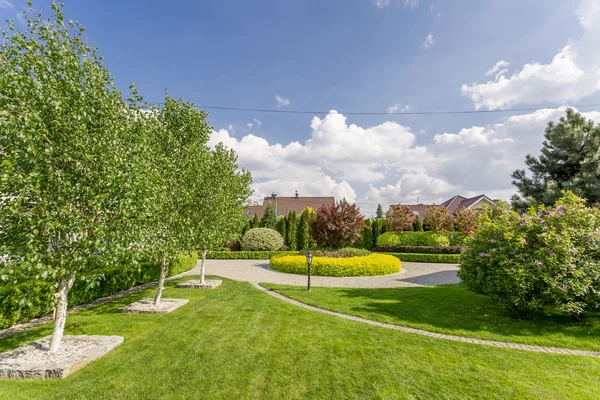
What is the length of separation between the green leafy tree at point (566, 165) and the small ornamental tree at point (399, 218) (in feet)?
41.3

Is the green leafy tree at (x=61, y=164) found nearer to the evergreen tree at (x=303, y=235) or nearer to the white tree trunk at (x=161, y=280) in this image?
the white tree trunk at (x=161, y=280)

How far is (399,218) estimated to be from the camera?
26.8 m

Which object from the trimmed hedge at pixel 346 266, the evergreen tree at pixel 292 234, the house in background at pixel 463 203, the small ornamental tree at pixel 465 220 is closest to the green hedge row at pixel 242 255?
the evergreen tree at pixel 292 234

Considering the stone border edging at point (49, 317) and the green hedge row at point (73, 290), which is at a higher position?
the green hedge row at point (73, 290)

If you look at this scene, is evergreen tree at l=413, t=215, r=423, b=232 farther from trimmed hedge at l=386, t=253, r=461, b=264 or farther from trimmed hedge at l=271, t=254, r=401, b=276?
trimmed hedge at l=271, t=254, r=401, b=276

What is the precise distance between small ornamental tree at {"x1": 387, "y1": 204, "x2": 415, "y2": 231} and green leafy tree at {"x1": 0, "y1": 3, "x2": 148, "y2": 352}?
81.0 ft

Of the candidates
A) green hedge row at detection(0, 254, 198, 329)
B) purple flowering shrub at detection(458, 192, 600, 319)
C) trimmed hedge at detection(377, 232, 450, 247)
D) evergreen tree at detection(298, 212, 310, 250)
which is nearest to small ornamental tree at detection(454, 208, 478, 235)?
trimmed hedge at detection(377, 232, 450, 247)

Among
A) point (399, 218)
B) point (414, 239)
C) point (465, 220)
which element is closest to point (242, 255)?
point (399, 218)

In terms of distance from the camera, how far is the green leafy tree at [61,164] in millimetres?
4477

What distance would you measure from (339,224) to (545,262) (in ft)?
40.1

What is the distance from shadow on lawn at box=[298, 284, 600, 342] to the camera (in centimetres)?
678

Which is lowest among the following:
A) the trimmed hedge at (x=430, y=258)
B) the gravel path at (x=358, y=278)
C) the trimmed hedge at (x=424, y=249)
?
the gravel path at (x=358, y=278)

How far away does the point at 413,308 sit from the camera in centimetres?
871

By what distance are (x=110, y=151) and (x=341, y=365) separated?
602 cm
